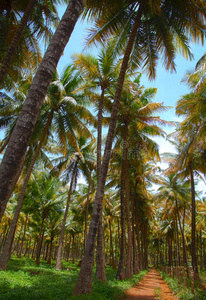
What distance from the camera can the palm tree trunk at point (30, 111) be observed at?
278 centimetres

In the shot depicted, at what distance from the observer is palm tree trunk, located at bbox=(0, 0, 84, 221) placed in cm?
278

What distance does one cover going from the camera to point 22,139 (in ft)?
10.0

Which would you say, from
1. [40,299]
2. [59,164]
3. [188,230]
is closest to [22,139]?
[40,299]

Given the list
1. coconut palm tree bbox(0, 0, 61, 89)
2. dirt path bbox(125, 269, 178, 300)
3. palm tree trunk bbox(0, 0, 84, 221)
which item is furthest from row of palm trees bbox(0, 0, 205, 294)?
coconut palm tree bbox(0, 0, 61, 89)

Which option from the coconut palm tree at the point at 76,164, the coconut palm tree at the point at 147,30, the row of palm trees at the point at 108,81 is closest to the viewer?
the row of palm trees at the point at 108,81

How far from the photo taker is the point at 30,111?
327 cm

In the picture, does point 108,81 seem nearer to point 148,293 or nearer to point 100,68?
point 100,68

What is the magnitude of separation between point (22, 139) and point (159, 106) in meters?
12.0

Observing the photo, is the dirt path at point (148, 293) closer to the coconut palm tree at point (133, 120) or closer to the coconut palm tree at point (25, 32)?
the coconut palm tree at point (133, 120)

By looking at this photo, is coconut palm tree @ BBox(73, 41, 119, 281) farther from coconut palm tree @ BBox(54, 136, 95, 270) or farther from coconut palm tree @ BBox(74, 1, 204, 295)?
coconut palm tree @ BBox(54, 136, 95, 270)

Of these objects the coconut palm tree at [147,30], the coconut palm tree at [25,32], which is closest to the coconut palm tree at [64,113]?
the coconut palm tree at [25,32]

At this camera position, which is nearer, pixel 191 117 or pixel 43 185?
pixel 191 117

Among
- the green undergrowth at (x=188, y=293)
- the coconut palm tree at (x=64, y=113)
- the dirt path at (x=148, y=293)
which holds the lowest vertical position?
the dirt path at (x=148, y=293)

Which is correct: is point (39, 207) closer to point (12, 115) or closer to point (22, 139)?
point (12, 115)
